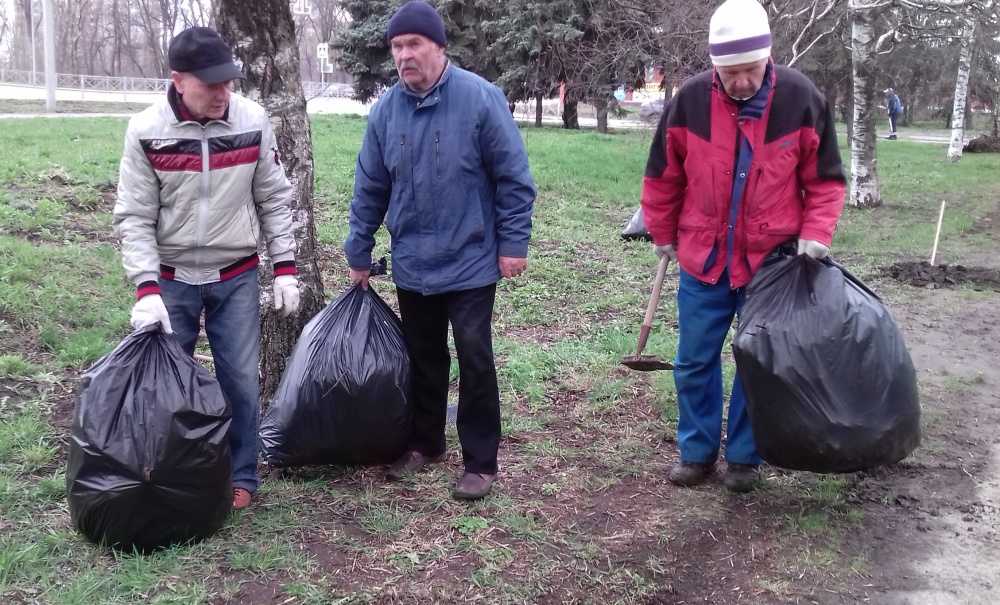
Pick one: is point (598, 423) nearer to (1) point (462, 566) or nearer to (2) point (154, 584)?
(1) point (462, 566)

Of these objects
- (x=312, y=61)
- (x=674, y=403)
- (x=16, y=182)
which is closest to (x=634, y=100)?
(x=312, y=61)

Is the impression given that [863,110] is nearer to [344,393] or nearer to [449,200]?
[449,200]

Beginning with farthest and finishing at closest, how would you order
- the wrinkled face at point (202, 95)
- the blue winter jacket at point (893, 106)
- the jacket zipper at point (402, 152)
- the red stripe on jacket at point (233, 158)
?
the blue winter jacket at point (893, 106)
the jacket zipper at point (402, 152)
the red stripe on jacket at point (233, 158)
the wrinkled face at point (202, 95)

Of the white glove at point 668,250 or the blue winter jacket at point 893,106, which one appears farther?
the blue winter jacket at point 893,106

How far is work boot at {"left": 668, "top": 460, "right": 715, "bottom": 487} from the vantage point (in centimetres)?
328

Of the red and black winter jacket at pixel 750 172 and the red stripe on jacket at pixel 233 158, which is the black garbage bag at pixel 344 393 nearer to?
the red stripe on jacket at pixel 233 158

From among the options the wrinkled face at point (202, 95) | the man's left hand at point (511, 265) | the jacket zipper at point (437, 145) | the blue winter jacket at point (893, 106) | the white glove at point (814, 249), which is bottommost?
the man's left hand at point (511, 265)

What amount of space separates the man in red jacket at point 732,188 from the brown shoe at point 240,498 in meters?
1.66

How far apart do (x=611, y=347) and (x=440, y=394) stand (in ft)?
6.12

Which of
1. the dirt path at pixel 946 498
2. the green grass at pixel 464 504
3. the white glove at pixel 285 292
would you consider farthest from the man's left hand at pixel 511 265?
the dirt path at pixel 946 498

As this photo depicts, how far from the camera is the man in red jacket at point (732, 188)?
9.16 ft

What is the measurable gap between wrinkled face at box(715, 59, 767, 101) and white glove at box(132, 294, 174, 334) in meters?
1.96

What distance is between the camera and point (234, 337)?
115 inches

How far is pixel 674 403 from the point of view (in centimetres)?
410
